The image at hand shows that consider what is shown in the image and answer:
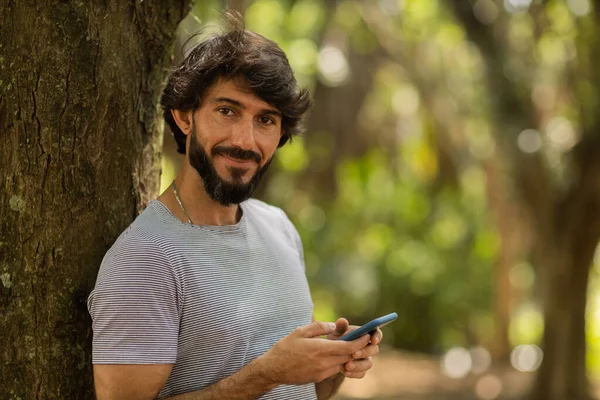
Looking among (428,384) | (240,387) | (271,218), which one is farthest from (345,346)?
(428,384)

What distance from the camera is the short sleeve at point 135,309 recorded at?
197 centimetres

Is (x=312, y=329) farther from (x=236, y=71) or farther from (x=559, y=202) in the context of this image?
(x=559, y=202)

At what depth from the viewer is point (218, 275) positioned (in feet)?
7.20

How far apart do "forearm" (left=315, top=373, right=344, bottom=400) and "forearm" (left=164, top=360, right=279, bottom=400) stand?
1.85ft

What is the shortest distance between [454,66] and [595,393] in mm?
6347

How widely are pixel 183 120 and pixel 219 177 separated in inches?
9.5

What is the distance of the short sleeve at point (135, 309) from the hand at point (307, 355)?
0.82 feet

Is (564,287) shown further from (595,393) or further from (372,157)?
(372,157)

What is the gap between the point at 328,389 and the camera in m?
2.62

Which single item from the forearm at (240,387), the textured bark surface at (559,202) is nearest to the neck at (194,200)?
the forearm at (240,387)

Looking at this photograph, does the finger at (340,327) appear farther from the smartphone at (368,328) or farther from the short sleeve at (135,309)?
the short sleeve at (135,309)

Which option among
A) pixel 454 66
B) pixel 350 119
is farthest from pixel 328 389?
pixel 454 66

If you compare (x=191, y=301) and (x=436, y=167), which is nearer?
(x=191, y=301)

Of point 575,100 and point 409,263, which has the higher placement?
point 575,100
